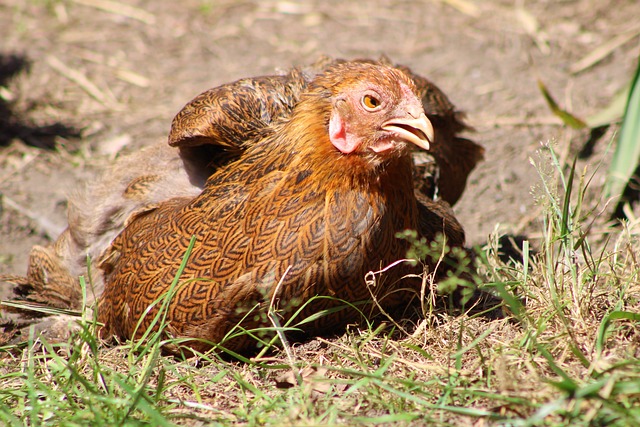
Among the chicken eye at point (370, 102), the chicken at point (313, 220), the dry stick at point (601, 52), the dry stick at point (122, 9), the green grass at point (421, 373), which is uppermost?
the dry stick at point (122, 9)

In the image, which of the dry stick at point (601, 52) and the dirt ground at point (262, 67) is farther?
the dry stick at point (601, 52)

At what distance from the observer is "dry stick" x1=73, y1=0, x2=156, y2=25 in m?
7.16

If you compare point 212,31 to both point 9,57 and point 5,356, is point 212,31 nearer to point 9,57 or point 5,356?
point 9,57

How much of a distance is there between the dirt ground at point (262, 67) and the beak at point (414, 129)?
1.82 meters

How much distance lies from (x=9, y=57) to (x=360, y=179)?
4725mm

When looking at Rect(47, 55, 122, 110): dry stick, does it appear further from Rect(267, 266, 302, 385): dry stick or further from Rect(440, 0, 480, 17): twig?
Rect(267, 266, 302, 385): dry stick

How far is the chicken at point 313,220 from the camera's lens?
2.73 metres

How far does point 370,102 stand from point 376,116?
7 cm

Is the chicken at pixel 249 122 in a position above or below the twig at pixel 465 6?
below

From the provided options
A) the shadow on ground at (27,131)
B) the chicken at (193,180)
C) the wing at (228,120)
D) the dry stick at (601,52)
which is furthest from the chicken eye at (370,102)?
the dry stick at (601,52)

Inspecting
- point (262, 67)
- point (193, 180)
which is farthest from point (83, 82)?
point (193, 180)

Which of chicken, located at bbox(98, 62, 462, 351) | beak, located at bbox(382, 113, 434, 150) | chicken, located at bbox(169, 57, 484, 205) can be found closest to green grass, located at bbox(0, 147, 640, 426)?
chicken, located at bbox(98, 62, 462, 351)

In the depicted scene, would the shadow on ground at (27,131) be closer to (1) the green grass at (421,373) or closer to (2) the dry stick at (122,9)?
(2) the dry stick at (122,9)

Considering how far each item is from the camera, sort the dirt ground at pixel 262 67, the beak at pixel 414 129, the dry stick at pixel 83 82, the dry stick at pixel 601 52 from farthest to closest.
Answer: the dry stick at pixel 83 82, the dry stick at pixel 601 52, the dirt ground at pixel 262 67, the beak at pixel 414 129
